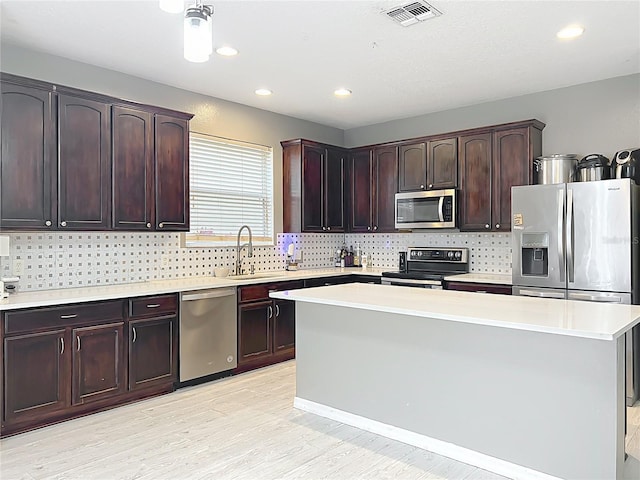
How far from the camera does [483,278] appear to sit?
15.6 feet

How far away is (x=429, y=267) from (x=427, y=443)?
9.58ft

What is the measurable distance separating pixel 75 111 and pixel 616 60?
4.33 metres

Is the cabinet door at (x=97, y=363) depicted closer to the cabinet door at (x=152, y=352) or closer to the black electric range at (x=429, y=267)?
the cabinet door at (x=152, y=352)

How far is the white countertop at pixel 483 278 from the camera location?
14.8 ft

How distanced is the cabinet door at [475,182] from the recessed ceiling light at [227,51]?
2.61 m

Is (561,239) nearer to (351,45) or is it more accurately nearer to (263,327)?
(351,45)

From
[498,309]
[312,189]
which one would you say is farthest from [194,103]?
[498,309]

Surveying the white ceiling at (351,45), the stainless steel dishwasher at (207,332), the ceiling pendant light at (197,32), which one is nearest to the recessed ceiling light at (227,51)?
the white ceiling at (351,45)

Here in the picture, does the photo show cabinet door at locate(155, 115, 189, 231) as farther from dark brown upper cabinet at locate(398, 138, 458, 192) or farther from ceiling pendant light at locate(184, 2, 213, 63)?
dark brown upper cabinet at locate(398, 138, 458, 192)

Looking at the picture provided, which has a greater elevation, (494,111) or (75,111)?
(494,111)

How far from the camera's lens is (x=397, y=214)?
5.60 meters

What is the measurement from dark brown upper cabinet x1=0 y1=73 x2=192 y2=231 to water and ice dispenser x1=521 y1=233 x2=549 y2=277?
3.08 meters

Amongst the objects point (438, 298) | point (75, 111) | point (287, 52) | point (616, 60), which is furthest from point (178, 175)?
point (616, 60)

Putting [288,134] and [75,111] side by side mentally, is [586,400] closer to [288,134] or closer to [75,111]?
[75,111]
